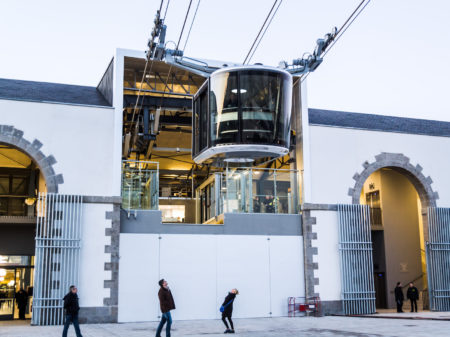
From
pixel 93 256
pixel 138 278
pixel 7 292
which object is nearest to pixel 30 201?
pixel 7 292

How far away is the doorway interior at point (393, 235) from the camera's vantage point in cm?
2753

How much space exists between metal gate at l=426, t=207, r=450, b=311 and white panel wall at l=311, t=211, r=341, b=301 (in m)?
3.99

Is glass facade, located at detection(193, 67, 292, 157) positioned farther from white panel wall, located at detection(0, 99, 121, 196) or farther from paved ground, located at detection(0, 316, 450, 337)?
paved ground, located at detection(0, 316, 450, 337)

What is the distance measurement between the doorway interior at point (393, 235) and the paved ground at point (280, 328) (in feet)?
30.5

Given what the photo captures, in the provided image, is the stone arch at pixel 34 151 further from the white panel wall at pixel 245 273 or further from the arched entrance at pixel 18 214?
the white panel wall at pixel 245 273

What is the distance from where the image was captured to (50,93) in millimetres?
20984

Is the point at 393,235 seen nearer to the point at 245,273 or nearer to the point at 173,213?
the point at 173,213

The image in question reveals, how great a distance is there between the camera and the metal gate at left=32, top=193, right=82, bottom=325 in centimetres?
1733

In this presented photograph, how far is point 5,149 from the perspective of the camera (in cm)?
2381

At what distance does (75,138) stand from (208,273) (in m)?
6.30

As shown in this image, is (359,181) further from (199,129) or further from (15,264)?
(15,264)

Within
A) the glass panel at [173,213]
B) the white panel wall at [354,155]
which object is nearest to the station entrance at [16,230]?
the glass panel at [173,213]

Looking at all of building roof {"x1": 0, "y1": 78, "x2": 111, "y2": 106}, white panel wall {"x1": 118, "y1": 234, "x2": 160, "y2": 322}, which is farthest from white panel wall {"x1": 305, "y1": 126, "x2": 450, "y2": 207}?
building roof {"x1": 0, "y1": 78, "x2": 111, "y2": 106}

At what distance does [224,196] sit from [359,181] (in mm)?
5195
